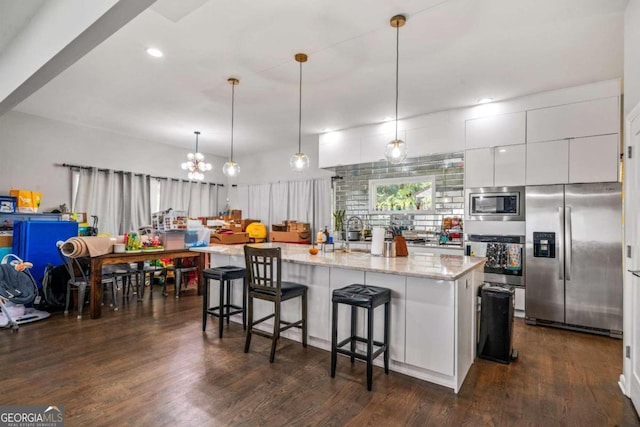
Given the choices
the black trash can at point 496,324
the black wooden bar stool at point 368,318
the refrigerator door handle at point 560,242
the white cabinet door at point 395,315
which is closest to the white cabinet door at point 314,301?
the black wooden bar stool at point 368,318

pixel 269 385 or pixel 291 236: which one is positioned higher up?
pixel 291 236

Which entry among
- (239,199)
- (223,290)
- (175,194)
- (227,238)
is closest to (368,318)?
(223,290)

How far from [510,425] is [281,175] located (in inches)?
242

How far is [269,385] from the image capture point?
2.45m

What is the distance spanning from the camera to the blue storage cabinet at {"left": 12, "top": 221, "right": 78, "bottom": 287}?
452cm

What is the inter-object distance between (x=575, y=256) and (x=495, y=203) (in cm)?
103

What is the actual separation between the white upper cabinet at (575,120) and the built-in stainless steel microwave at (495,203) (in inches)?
26.9

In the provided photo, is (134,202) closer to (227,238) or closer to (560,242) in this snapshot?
(227,238)

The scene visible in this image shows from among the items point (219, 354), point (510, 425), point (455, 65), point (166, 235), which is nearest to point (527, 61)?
point (455, 65)

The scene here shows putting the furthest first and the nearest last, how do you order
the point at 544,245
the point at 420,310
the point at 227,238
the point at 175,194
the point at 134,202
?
the point at 175,194 < the point at 134,202 < the point at 227,238 < the point at 544,245 < the point at 420,310

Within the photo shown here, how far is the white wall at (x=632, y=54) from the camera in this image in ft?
7.27


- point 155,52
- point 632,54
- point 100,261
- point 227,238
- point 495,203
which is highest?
point 155,52

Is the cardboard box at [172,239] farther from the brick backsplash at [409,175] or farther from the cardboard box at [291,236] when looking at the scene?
the brick backsplash at [409,175]

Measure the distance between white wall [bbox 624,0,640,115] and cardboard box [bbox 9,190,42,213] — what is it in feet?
22.8
